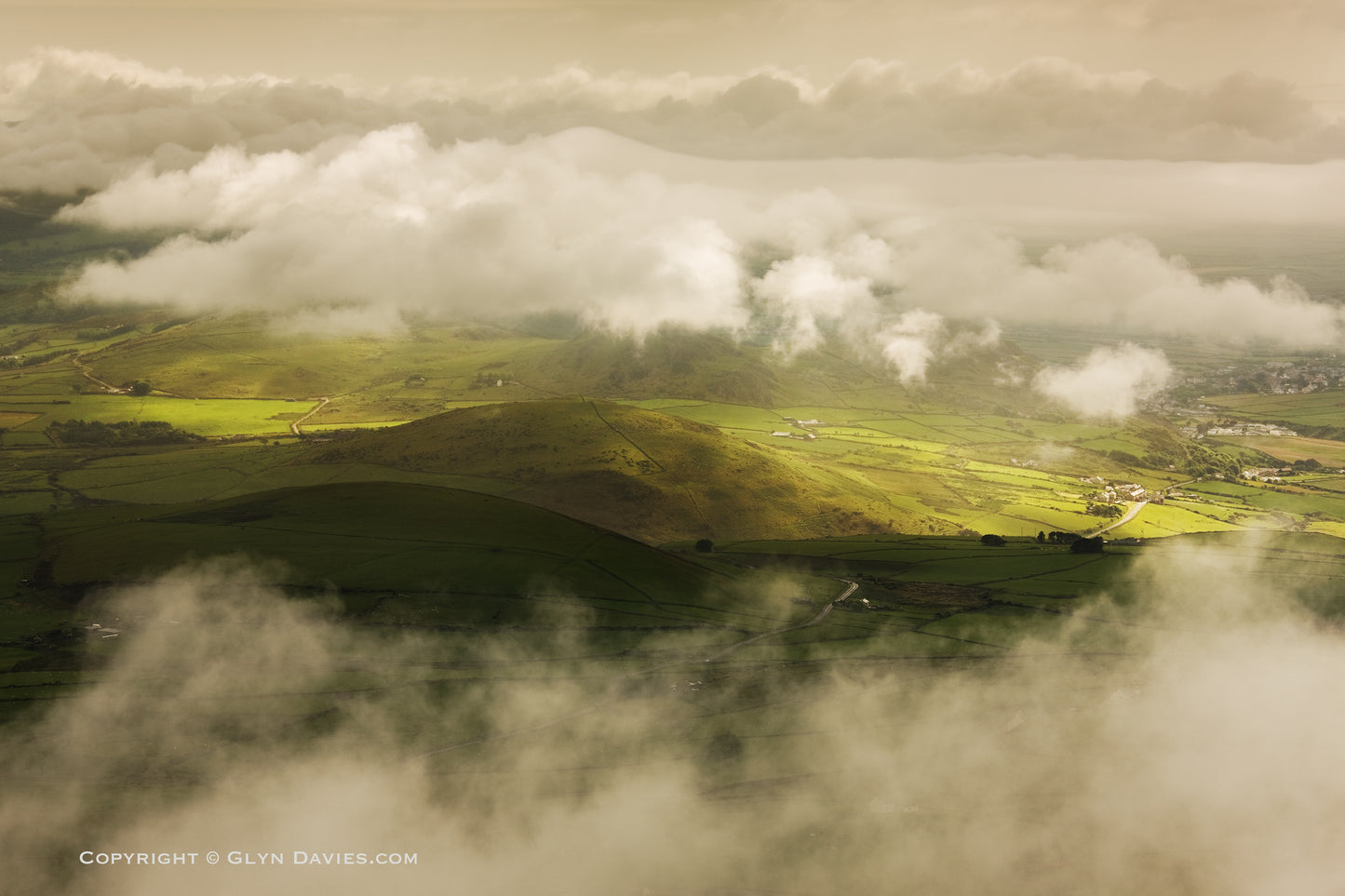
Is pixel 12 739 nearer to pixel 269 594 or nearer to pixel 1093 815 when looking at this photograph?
pixel 269 594

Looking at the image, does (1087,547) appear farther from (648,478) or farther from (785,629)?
(648,478)

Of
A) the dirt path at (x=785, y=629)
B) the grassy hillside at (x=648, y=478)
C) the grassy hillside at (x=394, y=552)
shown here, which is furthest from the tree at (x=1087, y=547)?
the grassy hillside at (x=394, y=552)

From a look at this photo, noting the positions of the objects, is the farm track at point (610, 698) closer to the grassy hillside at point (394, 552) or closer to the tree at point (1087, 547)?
the grassy hillside at point (394, 552)

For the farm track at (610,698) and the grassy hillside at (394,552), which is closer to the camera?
the farm track at (610,698)

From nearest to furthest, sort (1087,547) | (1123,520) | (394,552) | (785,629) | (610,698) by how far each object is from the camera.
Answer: (610,698) → (785,629) → (394,552) → (1087,547) → (1123,520)

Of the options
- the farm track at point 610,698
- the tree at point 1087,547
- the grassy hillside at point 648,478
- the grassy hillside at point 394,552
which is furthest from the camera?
the grassy hillside at point 648,478

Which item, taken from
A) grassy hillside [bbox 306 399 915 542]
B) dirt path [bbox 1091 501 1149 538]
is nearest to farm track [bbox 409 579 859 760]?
grassy hillside [bbox 306 399 915 542]

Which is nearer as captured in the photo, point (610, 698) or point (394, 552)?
point (610, 698)

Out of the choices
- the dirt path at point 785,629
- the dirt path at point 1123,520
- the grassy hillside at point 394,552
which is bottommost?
the dirt path at point 1123,520

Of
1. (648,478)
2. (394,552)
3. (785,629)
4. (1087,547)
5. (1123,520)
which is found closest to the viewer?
(785,629)

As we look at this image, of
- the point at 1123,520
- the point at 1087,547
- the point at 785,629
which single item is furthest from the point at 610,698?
the point at 1123,520

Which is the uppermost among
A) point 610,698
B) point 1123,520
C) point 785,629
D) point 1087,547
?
point 610,698

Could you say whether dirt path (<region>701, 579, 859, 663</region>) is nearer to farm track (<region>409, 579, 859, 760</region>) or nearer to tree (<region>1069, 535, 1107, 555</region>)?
farm track (<region>409, 579, 859, 760</region>)
